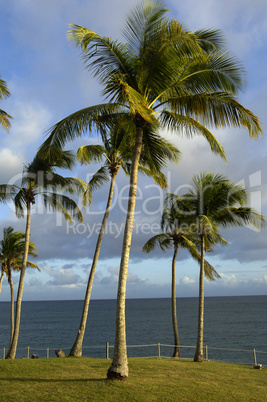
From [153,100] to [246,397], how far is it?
8.37 meters

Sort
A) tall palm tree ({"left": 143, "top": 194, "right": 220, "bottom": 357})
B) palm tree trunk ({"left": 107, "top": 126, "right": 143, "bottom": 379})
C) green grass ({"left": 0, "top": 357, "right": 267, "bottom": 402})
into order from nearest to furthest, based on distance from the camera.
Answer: green grass ({"left": 0, "top": 357, "right": 267, "bottom": 402}) < palm tree trunk ({"left": 107, "top": 126, "right": 143, "bottom": 379}) < tall palm tree ({"left": 143, "top": 194, "right": 220, "bottom": 357})

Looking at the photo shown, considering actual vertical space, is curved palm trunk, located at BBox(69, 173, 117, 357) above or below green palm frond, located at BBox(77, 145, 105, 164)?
below

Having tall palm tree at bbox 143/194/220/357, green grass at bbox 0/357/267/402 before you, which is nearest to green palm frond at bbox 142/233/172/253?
tall palm tree at bbox 143/194/220/357

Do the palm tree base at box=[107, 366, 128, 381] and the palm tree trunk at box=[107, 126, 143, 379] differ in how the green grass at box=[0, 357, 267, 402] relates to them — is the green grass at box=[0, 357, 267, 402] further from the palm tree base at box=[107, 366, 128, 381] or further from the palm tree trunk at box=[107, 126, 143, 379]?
the palm tree trunk at box=[107, 126, 143, 379]

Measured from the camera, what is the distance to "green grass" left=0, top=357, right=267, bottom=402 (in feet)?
26.4

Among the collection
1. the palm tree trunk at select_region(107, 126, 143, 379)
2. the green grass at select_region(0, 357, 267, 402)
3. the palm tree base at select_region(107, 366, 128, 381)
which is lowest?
the green grass at select_region(0, 357, 267, 402)

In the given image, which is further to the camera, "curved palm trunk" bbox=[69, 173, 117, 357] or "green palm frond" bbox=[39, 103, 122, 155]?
"curved palm trunk" bbox=[69, 173, 117, 357]

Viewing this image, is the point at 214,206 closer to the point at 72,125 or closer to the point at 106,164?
the point at 106,164

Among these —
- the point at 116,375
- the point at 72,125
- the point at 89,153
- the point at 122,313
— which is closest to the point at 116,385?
the point at 116,375

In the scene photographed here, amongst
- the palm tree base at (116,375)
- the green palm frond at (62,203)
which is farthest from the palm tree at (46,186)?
the palm tree base at (116,375)

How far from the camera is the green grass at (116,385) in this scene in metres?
8.05

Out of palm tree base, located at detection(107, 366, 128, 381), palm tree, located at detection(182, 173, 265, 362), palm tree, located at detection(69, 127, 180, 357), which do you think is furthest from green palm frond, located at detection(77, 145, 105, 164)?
palm tree base, located at detection(107, 366, 128, 381)

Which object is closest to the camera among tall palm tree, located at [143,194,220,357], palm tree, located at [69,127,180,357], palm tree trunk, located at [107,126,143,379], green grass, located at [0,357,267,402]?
green grass, located at [0,357,267,402]

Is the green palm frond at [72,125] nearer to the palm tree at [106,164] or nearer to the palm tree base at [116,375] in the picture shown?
the palm tree at [106,164]
